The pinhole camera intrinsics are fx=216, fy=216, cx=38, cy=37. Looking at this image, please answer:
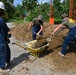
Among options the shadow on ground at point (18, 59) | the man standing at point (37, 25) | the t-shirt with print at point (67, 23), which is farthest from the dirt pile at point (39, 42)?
the t-shirt with print at point (67, 23)

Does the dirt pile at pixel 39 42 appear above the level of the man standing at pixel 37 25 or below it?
below

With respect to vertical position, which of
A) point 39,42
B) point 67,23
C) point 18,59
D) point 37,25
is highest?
point 67,23

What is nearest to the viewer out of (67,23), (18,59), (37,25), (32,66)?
(32,66)

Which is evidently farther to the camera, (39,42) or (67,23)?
(39,42)

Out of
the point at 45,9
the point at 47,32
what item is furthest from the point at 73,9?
the point at 45,9

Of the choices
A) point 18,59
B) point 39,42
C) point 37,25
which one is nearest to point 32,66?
point 18,59

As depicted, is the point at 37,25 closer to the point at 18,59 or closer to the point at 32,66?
the point at 18,59

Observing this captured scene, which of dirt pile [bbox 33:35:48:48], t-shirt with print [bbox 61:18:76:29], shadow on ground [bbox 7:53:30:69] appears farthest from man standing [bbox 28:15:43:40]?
t-shirt with print [bbox 61:18:76:29]

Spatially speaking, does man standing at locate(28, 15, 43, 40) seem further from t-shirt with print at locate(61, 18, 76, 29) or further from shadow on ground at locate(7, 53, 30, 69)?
t-shirt with print at locate(61, 18, 76, 29)

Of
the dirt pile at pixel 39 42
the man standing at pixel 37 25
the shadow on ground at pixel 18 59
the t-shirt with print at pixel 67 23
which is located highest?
the t-shirt with print at pixel 67 23

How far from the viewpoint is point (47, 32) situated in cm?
1273

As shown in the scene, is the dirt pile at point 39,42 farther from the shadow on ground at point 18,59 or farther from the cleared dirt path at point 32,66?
the shadow on ground at point 18,59

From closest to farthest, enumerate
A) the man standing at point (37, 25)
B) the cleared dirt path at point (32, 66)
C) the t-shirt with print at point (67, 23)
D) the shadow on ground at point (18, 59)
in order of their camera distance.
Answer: the cleared dirt path at point (32, 66) < the shadow on ground at point (18, 59) < the t-shirt with print at point (67, 23) < the man standing at point (37, 25)

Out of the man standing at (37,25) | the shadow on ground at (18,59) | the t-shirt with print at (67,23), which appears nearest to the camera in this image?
the shadow on ground at (18,59)
